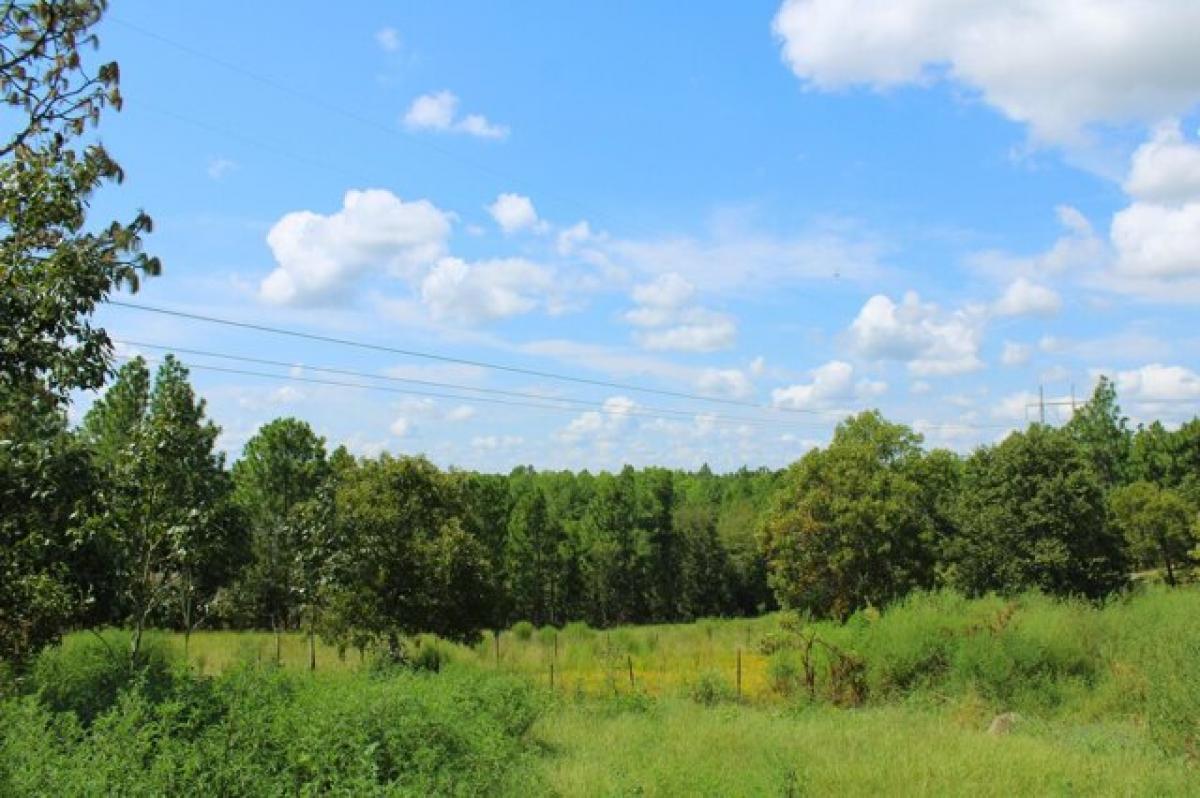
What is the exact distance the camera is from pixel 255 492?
37625 mm

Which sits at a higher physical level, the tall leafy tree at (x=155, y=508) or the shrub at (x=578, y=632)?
the tall leafy tree at (x=155, y=508)

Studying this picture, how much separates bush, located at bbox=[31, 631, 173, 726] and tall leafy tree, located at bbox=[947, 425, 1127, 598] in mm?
28804

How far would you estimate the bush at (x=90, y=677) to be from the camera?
939cm

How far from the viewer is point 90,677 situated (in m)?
10.7

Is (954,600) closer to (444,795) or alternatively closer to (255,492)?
(444,795)

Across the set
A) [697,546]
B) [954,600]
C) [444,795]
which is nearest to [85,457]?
[444,795]

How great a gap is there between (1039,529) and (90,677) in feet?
106

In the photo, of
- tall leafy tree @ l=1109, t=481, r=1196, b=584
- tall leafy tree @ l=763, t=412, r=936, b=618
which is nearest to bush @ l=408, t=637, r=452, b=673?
tall leafy tree @ l=763, t=412, r=936, b=618

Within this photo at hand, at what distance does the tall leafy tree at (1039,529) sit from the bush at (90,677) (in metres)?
28.8

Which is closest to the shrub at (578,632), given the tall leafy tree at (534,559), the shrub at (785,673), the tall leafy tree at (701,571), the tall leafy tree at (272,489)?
the tall leafy tree at (272,489)

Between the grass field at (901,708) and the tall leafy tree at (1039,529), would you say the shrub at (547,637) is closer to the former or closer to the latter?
the grass field at (901,708)

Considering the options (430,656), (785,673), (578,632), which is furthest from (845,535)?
(430,656)

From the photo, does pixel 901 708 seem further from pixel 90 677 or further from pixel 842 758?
pixel 90 677

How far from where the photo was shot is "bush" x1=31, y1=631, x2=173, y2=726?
939cm
